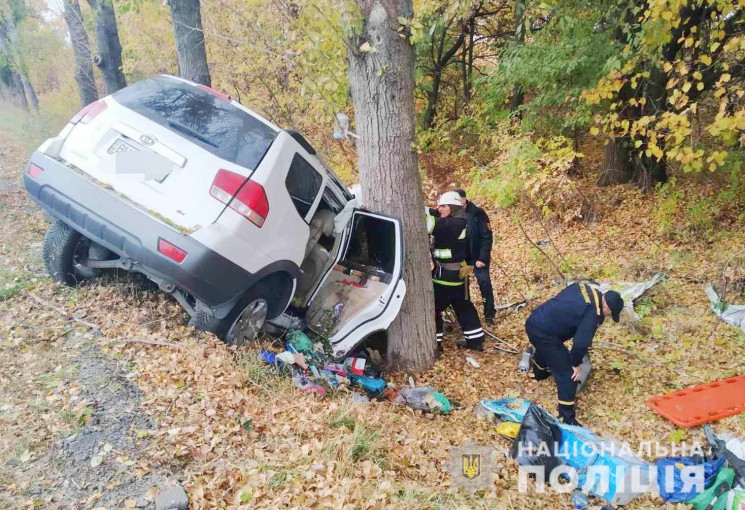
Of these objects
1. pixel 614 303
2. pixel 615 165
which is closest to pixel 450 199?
pixel 614 303

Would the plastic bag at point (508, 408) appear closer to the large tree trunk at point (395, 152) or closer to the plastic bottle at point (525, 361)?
the plastic bottle at point (525, 361)

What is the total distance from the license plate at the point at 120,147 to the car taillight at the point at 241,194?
82 centimetres

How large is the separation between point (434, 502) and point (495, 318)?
3.93 metres

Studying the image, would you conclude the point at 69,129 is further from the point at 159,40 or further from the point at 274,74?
the point at 159,40

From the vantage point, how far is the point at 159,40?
14.7m

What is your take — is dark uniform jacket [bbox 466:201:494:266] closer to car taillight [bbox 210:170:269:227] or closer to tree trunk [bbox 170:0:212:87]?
car taillight [bbox 210:170:269:227]

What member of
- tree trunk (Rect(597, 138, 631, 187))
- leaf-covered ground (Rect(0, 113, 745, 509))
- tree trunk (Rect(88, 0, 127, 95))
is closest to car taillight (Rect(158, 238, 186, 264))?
leaf-covered ground (Rect(0, 113, 745, 509))

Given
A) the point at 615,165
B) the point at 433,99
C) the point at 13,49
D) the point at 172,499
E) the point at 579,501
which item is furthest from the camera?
the point at 13,49

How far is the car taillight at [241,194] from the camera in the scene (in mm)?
3992

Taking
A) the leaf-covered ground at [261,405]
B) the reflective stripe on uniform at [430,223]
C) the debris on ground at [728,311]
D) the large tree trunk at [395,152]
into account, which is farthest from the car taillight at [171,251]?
the debris on ground at [728,311]

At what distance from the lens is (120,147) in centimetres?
420

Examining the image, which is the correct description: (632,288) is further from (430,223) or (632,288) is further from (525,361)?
(430,223)

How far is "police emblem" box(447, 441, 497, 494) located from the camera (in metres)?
3.60

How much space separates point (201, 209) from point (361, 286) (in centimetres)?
198
